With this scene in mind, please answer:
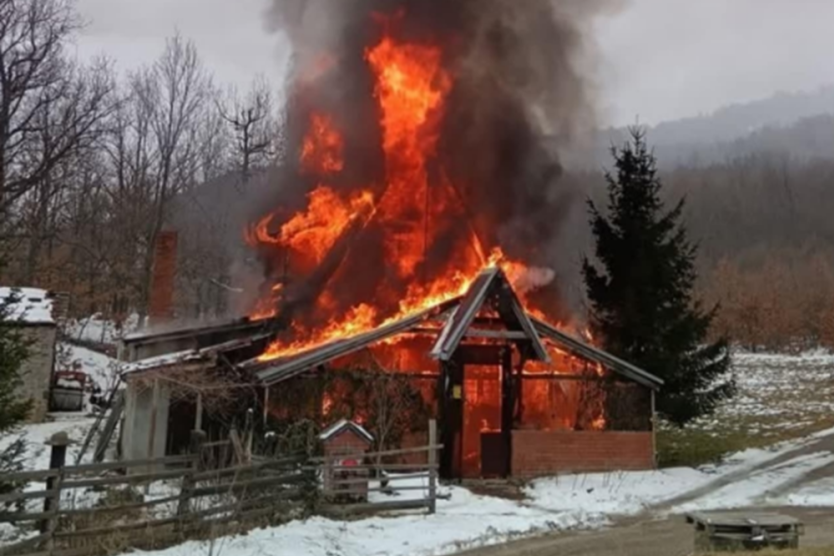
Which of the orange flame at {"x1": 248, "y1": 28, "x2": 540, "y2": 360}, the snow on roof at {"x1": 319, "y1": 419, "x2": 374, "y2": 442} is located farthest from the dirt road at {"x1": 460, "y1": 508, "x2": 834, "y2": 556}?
the orange flame at {"x1": 248, "y1": 28, "x2": 540, "y2": 360}

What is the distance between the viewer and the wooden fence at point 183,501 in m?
10.4

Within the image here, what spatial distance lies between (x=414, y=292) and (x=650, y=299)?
6659mm

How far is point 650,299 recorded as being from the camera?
22.6 meters

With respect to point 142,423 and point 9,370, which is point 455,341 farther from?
point 9,370

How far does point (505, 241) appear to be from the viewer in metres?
25.7

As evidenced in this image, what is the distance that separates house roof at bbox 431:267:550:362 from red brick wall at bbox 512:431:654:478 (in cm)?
204

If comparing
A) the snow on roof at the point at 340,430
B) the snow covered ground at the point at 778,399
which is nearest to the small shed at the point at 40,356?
the snow on roof at the point at 340,430

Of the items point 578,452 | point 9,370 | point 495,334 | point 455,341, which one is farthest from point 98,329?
point 9,370

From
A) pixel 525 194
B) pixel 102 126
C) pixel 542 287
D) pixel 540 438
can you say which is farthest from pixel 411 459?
pixel 102 126

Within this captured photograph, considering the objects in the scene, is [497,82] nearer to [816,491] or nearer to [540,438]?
[540,438]

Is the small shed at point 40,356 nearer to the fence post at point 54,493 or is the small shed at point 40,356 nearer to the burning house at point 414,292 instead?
the burning house at point 414,292

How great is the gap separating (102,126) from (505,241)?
69.4ft

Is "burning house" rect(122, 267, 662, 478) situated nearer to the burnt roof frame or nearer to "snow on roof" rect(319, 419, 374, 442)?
the burnt roof frame

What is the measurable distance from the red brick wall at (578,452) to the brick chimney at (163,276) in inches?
579
